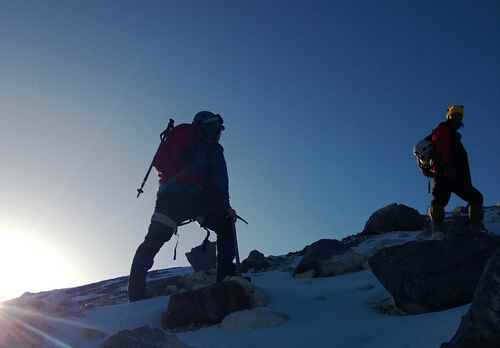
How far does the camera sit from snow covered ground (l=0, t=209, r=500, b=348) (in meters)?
4.09

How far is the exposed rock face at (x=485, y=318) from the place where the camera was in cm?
292

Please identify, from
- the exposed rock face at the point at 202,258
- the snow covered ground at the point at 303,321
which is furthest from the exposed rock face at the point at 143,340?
the exposed rock face at the point at 202,258

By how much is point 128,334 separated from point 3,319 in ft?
6.88

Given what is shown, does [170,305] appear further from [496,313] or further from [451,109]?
[451,109]

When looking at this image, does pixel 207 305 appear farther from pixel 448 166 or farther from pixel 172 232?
pixel 448 166

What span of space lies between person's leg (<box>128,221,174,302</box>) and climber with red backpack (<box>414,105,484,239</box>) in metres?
4.42

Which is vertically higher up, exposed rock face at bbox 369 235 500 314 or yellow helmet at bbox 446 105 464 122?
yellow helmet at bbox 446 105 464 122

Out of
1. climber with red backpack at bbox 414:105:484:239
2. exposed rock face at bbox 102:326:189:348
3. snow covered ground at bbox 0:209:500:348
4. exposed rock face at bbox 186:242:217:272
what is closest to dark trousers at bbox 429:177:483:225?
climber with red backpack at bbox 414:105:484:239

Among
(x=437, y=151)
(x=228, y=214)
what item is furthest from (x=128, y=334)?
(x=437, y=151)

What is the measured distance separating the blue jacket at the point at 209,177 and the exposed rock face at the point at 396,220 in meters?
6.54

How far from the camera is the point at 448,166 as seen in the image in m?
8.34

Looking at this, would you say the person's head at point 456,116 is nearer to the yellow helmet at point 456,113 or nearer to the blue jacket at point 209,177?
the yellow helmet at point 456,113

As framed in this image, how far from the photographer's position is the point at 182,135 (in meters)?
7.55

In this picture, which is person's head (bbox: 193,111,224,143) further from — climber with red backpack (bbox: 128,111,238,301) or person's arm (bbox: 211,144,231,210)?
person's arm (bbox: 211,144,231,210)
